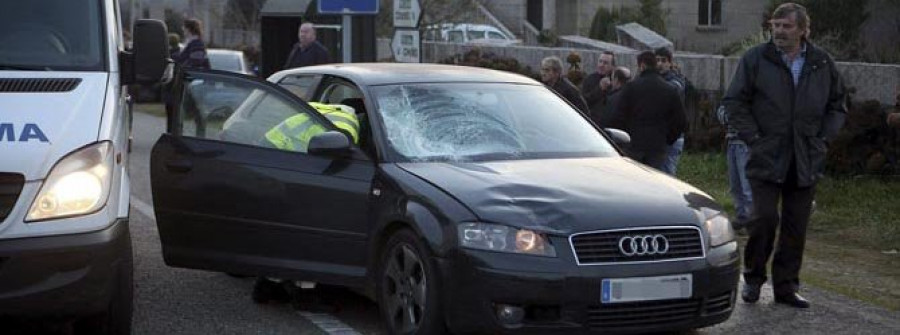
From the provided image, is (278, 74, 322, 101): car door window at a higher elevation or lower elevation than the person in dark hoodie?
higher

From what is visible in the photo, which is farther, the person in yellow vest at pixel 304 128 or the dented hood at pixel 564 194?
the person in yellow vest at pixel 304 128

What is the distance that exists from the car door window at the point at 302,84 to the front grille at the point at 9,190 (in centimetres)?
247

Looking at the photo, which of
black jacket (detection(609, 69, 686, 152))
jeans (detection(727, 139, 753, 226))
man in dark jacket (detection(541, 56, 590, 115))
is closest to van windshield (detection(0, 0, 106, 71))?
man in dark jacket (detection(541, 56, 590, 115))

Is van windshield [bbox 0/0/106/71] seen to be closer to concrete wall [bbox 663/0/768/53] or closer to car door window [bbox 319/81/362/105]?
car door window [bbox 319/81/362/105]

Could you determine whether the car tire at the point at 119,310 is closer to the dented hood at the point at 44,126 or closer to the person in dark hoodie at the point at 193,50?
the dented hood at the point at 44,126

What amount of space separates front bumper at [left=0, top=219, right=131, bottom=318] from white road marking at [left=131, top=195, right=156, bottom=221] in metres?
5.56

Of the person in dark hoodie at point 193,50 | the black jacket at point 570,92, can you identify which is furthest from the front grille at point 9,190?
the person in dark hoodie at point 193,50

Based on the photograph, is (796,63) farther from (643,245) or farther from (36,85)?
(36,85)

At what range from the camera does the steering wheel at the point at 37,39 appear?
681cm

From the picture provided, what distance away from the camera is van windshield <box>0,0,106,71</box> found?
265 inches

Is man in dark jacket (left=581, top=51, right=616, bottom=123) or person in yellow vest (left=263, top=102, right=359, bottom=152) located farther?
man in dark jacket (left=581, top=51, right=616, bottom=123)

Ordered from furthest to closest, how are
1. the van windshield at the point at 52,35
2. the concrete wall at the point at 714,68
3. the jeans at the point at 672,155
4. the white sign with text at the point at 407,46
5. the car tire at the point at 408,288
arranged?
the white sign with text at the point at 407,46
the concrete wall at the point at 714,68
the jeans at the point at 672,155
the van windshield at the point at 52,35
the car tire at the point at 408,288

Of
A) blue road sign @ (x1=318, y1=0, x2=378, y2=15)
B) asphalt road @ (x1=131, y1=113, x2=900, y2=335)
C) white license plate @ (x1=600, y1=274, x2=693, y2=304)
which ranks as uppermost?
blue road sign @ (x1=318, y1=0, x2=378, y2=15)

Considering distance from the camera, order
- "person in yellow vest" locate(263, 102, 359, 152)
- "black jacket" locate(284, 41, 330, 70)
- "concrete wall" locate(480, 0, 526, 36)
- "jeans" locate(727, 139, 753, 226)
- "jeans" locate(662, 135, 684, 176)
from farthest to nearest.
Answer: "concrete wall" locate(480, 0, 526, 36) < "black jacket" locate(284, 41, 330, 70) < "jeans" locate(662, 135, 684, 176) < "jeans" locate(727, 139, 753, 226) < "person in yellow vest" locate(263, 102, 359, 152)
